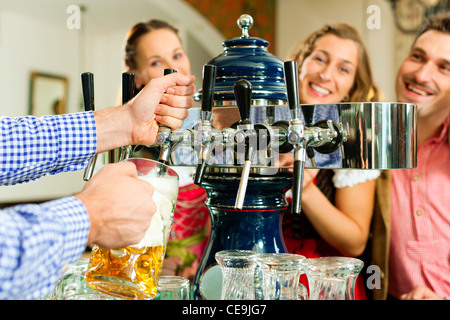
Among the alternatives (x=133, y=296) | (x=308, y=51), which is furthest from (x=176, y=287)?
(x=308, y=51)

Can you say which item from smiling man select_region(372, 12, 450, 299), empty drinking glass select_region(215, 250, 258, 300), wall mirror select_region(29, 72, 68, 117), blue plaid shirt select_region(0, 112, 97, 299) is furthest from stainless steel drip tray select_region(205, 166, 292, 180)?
wall mirror select_region(29, 72, 68, 117)

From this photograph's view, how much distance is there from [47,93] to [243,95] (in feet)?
13.6

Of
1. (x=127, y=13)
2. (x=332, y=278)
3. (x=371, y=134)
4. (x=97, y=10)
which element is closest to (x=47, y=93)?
(x=97, y=10)

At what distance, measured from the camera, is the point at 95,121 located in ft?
3.30

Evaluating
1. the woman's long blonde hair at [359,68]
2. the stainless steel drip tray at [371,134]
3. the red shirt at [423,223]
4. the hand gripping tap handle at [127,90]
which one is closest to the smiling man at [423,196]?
the red shirt at [423,223]

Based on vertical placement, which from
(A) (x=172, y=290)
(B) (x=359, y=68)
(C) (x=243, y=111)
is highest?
(B) (x=359, y=68)

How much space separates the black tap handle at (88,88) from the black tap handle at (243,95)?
35 centimetres

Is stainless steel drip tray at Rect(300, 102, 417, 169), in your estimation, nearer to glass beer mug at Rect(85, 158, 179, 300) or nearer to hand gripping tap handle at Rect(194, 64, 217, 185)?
hand gripping tap handle at Rect(194, 64, 217, 185)

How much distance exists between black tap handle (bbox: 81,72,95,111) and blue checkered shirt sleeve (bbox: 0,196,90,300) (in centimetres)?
38

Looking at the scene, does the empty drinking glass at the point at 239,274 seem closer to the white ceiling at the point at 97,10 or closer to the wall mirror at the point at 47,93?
the white ceiling at the point at 97,10

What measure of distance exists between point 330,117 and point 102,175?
429 mm

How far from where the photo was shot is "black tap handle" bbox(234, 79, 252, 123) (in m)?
0.80

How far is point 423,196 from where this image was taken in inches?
68.5

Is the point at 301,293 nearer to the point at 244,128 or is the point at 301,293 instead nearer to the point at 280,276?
the point at 280,276
